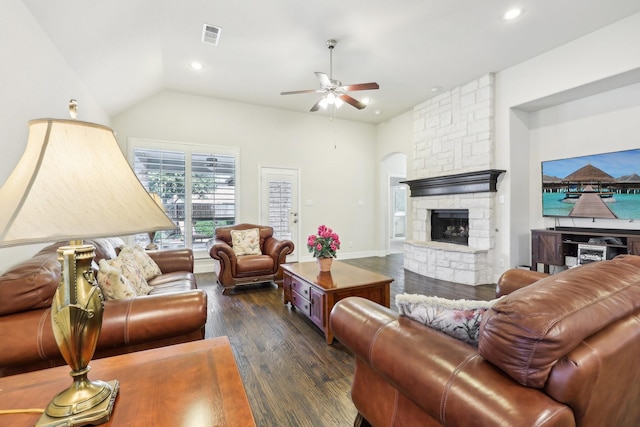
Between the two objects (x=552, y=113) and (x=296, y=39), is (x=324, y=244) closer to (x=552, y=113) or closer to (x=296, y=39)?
(x=296, y=39)

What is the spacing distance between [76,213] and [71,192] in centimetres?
6

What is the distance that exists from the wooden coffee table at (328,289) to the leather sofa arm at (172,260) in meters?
1.21

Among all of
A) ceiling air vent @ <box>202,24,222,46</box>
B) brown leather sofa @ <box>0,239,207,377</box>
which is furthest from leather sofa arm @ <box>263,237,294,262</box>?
ceiling air vent @ <box>202,24,222,46</box>

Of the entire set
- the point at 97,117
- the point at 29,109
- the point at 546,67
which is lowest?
the point at 29,109

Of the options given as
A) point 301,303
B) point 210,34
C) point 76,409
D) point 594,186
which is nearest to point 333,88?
point 210,34

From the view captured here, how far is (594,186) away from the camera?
150 inches

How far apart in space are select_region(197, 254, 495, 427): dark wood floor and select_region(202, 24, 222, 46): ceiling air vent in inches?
129

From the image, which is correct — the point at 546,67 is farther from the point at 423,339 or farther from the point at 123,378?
the point at 123,378

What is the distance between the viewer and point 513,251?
435cm

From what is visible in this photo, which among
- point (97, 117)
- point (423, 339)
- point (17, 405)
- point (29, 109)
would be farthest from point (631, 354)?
point (97, 117)

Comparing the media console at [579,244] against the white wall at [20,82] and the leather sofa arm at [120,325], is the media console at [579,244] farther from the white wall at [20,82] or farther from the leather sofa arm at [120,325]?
the white wall at [20,82]

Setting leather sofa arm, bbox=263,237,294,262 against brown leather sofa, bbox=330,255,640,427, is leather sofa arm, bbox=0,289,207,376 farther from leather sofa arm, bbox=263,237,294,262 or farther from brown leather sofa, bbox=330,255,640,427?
leather sofa arm, bbox=263,237,294,262

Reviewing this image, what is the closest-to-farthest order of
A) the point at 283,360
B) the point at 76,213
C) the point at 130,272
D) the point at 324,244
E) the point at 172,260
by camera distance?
the point at 76,213 < the point at 130,272 < the point at 283,360 < the point at 324,244 < the point at 172,260

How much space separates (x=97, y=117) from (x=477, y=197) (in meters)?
5.78
